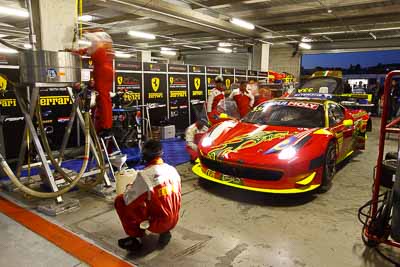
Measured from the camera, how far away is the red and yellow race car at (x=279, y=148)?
3.49m

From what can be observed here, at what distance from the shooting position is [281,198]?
3.80 m

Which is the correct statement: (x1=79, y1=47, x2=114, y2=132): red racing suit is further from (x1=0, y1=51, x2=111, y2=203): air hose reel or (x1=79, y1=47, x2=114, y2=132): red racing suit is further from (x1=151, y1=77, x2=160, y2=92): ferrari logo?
(x1=151, y1=77, x2=160, y2=92): ferrari logo

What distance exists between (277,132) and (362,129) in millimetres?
2653

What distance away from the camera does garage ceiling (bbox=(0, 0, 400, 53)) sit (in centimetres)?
825

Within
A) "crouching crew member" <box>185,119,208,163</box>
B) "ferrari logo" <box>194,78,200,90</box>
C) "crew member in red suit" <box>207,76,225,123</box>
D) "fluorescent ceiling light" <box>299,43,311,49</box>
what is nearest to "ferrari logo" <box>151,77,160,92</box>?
"ferrari logo" <box>194,78,200,90</box>

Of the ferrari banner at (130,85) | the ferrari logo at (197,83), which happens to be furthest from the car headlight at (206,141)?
the ferrari logo at (197,83)

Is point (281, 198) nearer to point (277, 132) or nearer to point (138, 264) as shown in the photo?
point (277, 132)

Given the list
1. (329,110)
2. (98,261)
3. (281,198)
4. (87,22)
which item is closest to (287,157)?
(281,198)

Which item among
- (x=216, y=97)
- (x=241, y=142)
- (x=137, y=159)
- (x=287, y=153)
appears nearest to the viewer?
(x=287, y=153)

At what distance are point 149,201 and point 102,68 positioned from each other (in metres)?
1.96

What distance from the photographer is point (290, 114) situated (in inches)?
183

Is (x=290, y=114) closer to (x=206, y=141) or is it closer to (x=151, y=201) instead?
(x=206, y=141)

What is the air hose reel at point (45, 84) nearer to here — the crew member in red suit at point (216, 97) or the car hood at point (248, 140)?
the car hood at point (248, 140)

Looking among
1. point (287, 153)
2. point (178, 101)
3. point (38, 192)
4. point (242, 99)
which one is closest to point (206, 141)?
point (287, 153)
